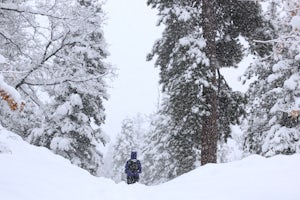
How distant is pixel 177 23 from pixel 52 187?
27.2 feet

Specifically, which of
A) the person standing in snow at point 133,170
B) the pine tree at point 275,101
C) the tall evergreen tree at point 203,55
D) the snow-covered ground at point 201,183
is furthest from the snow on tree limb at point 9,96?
the person standing in snow at point 133,170

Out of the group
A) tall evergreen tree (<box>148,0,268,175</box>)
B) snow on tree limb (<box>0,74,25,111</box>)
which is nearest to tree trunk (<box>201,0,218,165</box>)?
tall evergreen tree (<box>148,0,268,175</box>)

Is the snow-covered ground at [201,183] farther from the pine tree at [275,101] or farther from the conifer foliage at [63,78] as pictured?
the pine tree at [275,101]

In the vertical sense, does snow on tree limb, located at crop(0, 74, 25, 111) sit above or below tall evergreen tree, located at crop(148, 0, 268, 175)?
below

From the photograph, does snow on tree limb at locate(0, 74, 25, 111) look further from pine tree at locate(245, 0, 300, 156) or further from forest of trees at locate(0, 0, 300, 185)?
pine tree at locate(245, 0, 300, 156)

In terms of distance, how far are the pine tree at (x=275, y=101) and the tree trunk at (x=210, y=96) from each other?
1970 millimetres

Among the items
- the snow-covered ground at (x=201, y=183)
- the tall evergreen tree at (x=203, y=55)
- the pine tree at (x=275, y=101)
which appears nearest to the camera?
the snow-covered ground at (x=201, y=183)

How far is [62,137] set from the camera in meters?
21.4

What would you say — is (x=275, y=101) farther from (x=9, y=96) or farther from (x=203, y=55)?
(x=9, y=96)

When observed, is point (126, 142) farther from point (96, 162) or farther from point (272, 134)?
point (272, 134)

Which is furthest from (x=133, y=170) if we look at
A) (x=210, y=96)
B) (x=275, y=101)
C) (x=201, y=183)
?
(x=201, y=183)

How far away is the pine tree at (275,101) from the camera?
50.2ft

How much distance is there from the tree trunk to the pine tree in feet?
6.46

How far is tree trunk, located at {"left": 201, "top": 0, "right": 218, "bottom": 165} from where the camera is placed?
1406cm
